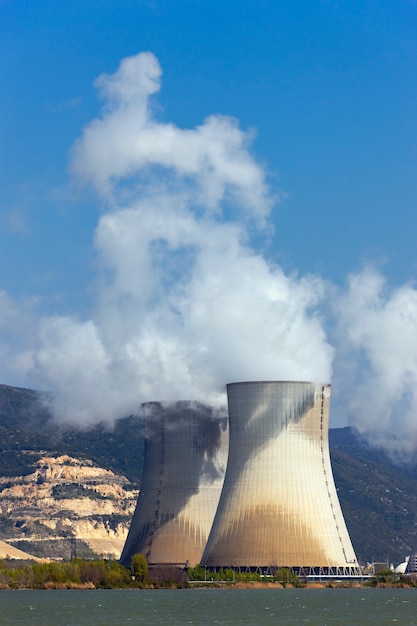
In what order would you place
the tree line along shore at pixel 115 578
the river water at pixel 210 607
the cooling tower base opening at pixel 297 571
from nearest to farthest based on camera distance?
the river water at pixel 210 607 < the cooling tower base opening at pixel 297 571 < the tree line along shore at pixel 115 578

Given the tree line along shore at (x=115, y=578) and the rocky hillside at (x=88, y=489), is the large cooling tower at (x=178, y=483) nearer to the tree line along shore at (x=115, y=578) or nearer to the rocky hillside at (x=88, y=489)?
the tree line along shore at (x=115, y=578)

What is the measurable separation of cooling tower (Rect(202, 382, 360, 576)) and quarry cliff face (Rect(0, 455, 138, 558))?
53.6m

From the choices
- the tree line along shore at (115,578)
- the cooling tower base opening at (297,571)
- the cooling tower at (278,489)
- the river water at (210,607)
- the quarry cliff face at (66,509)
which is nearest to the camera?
the river water at (210,607)

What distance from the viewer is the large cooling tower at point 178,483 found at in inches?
2913

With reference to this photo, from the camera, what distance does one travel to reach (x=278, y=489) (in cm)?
6438

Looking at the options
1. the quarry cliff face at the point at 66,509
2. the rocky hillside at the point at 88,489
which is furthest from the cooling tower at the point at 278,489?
the quarry cliff face at the point at 66,509

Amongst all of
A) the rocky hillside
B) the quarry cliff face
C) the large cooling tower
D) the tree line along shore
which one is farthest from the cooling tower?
the quarry cliff face

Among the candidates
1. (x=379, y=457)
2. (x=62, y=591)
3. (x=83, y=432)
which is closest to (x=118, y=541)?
(x=83, y=432)

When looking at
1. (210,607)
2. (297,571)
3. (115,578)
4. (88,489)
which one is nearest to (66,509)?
(88,489)

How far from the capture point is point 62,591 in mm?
74125

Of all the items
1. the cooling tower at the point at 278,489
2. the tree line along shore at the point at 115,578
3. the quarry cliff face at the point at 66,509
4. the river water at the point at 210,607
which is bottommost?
the river water at the point at 210,607

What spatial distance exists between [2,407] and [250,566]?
98.0 metres

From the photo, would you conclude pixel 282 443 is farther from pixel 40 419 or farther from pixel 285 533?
pixel 40 419

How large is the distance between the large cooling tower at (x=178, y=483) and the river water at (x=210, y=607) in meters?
2.72
